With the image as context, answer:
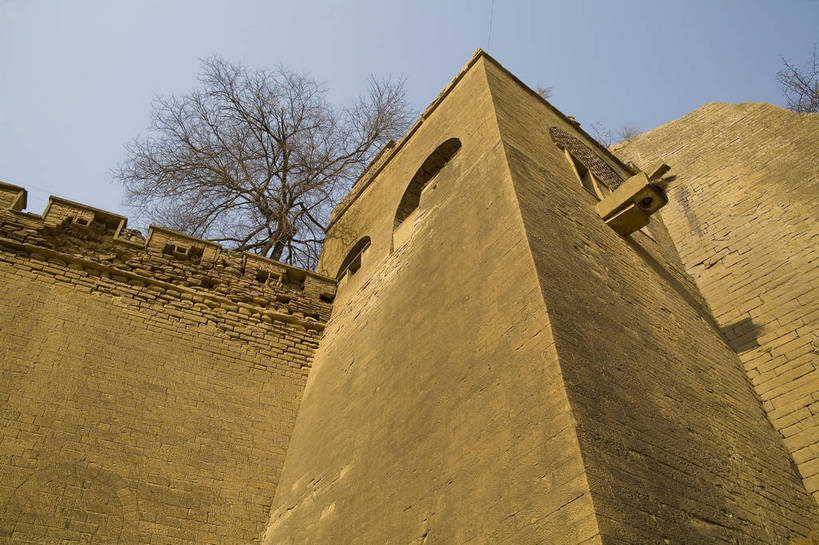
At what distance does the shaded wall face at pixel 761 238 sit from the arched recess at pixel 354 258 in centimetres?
445

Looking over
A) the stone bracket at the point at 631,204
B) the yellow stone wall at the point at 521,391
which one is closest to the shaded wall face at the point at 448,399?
the yellow stone wall at the point at 521,391

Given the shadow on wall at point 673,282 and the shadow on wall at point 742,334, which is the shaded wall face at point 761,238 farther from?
the shadow on wall at point 673,282

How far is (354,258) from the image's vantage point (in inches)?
362

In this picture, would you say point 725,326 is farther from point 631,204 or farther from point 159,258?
point 159,258

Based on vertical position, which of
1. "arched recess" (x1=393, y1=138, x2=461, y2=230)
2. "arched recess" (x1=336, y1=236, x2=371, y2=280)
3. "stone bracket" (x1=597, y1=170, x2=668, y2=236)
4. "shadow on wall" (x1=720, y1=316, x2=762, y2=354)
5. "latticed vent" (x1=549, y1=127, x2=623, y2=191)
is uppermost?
"latticed vent" (x1=549, y1=127, x2=623, y2=191)

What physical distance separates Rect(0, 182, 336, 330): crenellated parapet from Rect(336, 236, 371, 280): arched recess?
482 millimetres

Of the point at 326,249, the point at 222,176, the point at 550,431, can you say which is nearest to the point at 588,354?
the point at 550,431

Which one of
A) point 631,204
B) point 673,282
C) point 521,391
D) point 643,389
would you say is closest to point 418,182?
point 631,204

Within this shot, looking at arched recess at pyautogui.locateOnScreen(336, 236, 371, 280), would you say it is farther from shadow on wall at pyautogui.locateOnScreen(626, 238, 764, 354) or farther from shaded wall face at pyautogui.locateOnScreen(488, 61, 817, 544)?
shadow on wall at pyautogui.locateOnScreen(626, 238, 764, 354)

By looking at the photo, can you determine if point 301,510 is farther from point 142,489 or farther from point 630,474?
point 630,474

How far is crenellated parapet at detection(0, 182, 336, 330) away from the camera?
288 inches

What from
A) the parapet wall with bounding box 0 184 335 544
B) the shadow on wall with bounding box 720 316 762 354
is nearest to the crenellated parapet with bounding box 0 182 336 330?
the parapet wall with bounding box 0 184 335 544

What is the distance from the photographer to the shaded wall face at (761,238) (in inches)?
242

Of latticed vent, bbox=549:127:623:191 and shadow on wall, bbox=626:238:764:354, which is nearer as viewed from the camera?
shadow on wall, bbox=626:238:764:354
